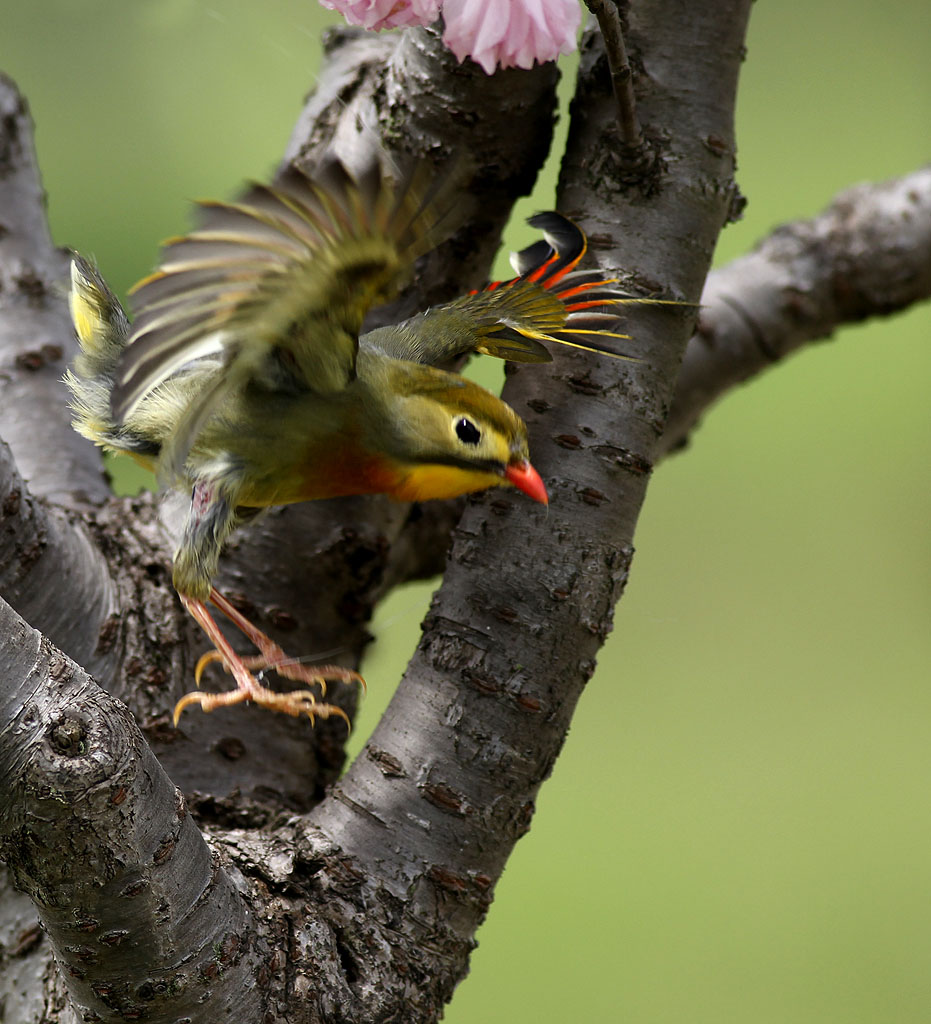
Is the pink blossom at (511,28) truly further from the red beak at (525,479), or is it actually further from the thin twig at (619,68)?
the red beak at (525,479)

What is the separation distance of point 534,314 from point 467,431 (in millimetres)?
77

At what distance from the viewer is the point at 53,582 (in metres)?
0.52

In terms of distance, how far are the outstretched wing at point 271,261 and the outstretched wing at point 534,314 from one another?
0.14 m

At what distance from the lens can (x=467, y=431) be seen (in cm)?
49

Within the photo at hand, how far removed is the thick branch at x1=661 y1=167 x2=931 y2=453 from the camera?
2.73 feet

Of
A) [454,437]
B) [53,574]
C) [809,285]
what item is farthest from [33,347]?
[809,285]

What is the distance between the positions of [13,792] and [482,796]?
21cm

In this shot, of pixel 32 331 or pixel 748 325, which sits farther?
pixel 748 325

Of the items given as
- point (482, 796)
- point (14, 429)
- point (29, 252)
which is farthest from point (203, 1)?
point (482, 796)

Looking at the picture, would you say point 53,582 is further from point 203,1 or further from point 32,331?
point 203,1

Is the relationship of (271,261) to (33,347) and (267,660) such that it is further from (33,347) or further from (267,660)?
(33,347)

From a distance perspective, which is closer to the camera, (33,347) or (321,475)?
(321,475)

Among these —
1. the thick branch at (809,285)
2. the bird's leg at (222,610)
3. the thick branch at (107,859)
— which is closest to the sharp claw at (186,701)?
the bird's leg at (222,610)

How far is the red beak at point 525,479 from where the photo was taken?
0.48 meters
